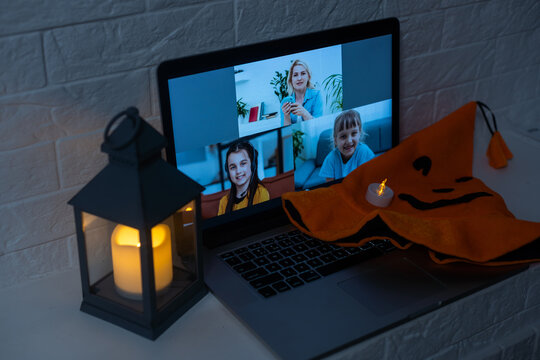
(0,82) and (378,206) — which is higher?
(0,82)

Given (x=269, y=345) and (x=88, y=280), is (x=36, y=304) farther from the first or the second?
(x=269, y=345)

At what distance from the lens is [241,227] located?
40.4 inches

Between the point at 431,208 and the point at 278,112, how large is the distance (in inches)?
12.5

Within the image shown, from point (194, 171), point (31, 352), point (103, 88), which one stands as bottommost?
point (31, 352)

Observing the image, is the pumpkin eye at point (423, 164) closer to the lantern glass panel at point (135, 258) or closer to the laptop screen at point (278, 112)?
the laptop screen at point (278, 112)

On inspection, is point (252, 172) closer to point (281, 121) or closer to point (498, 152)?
point (281, 121)

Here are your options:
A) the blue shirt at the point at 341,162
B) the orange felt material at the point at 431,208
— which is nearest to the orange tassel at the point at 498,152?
the orange felt material at the point at 431,208

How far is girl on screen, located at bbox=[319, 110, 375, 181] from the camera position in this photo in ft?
3.61

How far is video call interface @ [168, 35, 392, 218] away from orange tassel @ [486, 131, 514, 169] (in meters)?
0.21

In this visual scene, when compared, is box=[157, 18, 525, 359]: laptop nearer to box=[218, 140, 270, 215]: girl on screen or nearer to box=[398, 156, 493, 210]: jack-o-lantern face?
box=[218, 140, 270, 215]: girl on screen

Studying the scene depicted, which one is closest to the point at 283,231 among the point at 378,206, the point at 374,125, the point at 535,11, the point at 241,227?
the point at 241,227

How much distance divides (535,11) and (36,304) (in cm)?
119

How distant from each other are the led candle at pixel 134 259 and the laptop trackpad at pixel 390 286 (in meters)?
0.26

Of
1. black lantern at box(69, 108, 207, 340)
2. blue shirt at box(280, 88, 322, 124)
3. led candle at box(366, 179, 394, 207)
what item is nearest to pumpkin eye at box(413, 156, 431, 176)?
led candle at box(366, 179, 394, 207)
